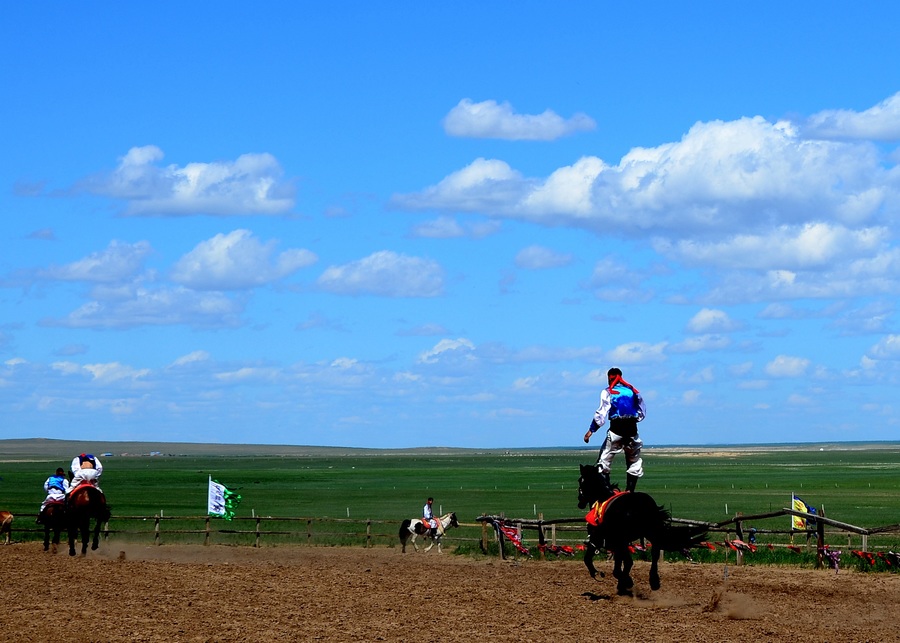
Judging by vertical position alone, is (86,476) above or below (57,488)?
above

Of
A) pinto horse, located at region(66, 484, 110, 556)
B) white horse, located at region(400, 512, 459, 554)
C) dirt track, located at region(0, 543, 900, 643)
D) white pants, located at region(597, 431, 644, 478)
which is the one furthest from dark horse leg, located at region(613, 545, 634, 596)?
white horse, located at region(400, 512, 459, 554)

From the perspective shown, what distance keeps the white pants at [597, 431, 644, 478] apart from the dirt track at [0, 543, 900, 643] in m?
2.08

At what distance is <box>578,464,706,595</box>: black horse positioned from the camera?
16.6m

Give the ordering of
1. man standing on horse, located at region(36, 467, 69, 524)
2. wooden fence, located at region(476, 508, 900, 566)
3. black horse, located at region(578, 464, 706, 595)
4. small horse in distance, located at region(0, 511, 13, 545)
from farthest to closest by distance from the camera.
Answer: small horse in distance, located at region(0, 511, 13, 545) → man standing on horse, located at region(36, 467, 69, 524) → wooden fence, located at region(476, 508, 900, 566) → black horse, located at region(578, 464, 706, 595)

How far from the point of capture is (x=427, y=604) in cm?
1728

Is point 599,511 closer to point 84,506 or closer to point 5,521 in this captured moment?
point 84,506

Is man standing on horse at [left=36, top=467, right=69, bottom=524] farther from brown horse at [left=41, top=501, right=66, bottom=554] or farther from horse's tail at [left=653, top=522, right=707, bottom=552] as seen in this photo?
horse's tail at [left=653, top=522, right=707, bottom=552]

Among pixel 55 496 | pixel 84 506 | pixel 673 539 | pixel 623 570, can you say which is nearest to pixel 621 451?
pixel 673 539

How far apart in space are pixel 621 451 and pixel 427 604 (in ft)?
12.4

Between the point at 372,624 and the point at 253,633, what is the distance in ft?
5.47

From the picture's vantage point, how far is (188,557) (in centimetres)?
2958

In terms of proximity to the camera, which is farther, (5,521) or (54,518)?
(5,521)

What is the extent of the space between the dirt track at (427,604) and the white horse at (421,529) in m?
8.63

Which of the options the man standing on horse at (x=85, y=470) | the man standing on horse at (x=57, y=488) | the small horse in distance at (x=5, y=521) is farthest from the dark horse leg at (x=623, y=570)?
the small horse in distance at (x=5, y=521)
